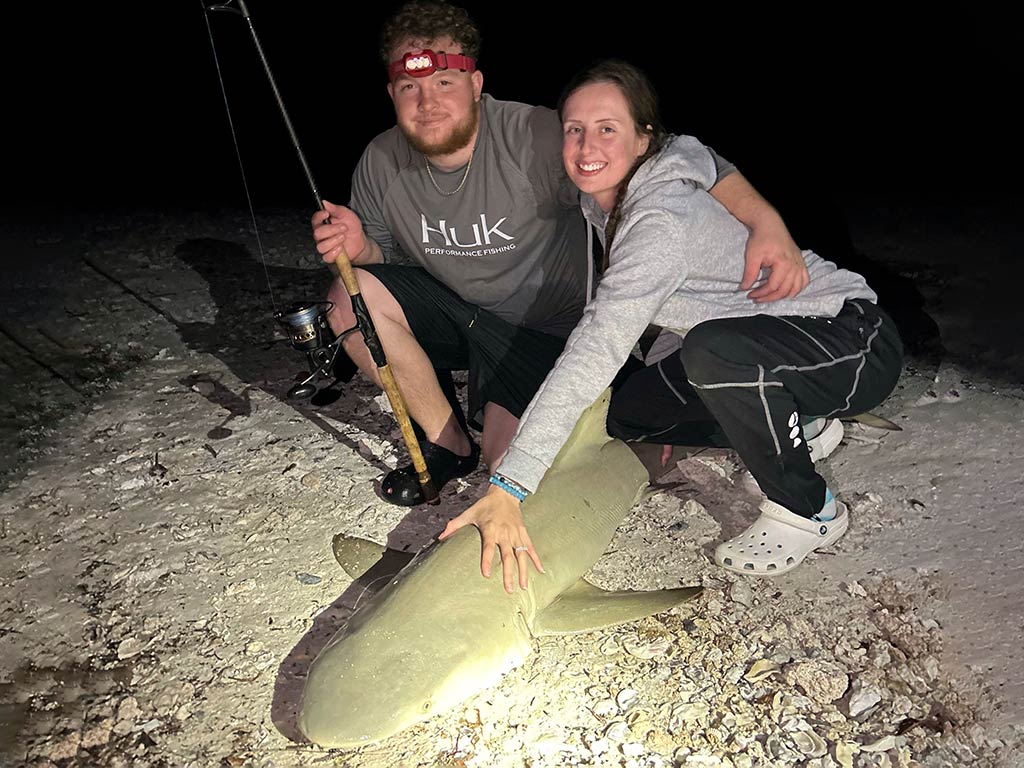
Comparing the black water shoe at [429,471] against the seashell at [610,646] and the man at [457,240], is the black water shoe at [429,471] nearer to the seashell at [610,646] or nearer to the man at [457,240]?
the man at [457,240]

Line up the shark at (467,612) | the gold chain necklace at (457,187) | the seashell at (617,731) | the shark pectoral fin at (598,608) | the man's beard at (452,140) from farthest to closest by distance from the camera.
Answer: the gold chain necklace at (457,187) < the man's beard at (452,140) < the shark pectoral fin at (598,608) < the seashell at (617,731) < the shark at (467,612)

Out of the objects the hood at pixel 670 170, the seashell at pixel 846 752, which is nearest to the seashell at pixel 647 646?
the seashell at pixel 846 752

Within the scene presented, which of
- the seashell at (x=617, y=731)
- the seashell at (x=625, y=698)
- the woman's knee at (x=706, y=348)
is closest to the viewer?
the seashell at (x=617, y=731)

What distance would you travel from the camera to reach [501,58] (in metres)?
14.6

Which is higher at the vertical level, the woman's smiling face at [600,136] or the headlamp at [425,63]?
the headlamp at [425,63]

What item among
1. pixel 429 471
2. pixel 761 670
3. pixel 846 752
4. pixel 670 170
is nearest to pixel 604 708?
pixel 761 670

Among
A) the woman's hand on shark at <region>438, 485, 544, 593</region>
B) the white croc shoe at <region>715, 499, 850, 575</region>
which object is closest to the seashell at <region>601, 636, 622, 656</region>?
the woman's hand on shark at <region>438, 485, 544, 593</region>

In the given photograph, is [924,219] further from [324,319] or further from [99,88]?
[99,88]

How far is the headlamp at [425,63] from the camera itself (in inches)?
134

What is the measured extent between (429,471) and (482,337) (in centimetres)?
63

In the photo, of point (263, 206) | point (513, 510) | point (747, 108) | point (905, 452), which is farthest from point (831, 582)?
point (747, 108)

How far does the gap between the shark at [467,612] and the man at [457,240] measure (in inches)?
25.4

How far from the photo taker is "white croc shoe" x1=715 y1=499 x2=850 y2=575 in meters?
3.21

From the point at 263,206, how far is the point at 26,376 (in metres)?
3.20
